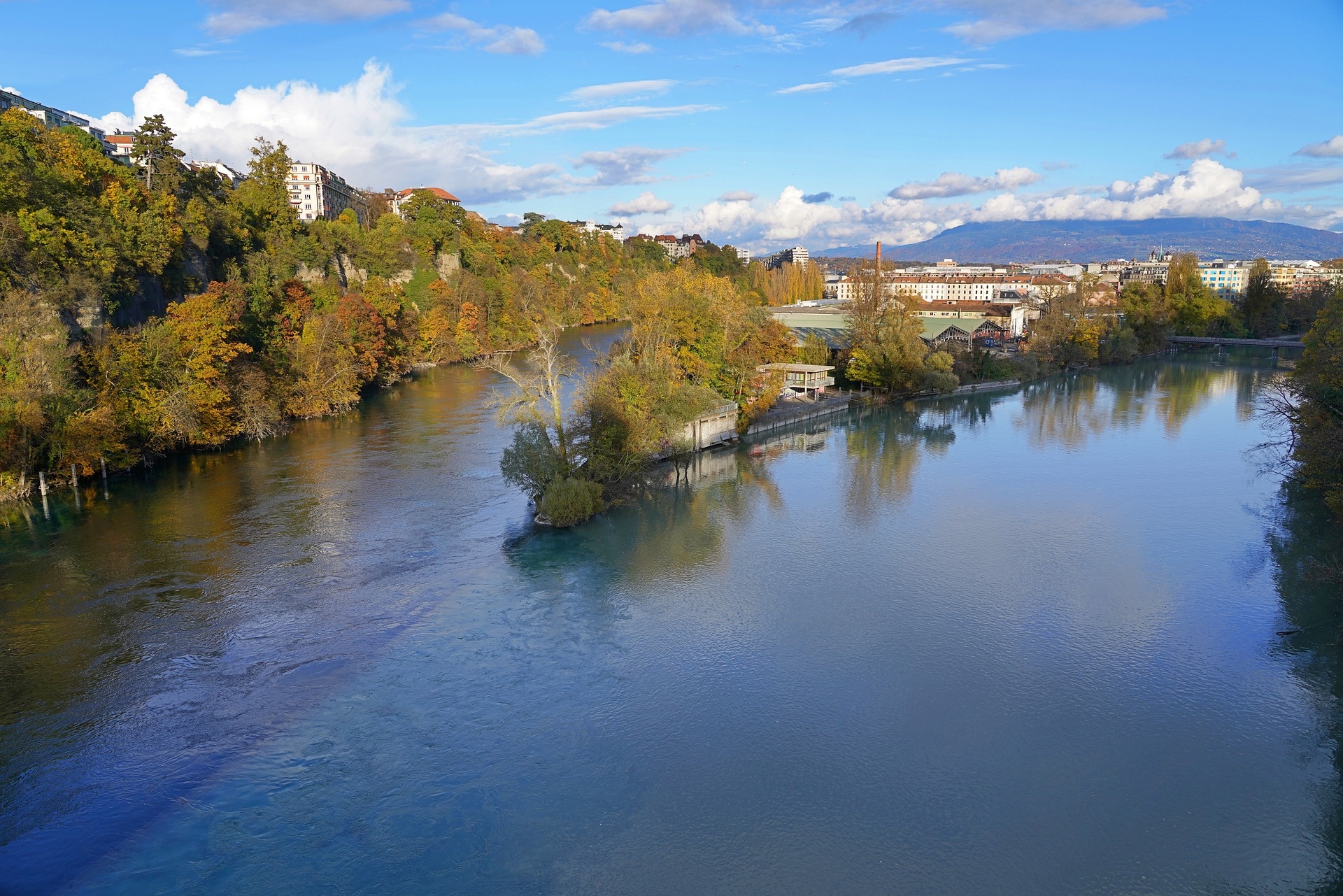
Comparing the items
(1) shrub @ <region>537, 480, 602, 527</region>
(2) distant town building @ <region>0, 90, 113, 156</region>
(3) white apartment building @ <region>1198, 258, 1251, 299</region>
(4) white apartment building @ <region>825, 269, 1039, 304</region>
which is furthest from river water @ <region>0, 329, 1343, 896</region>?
(3) white apartment building @ <region>1198, 258, 1251, 299</region>

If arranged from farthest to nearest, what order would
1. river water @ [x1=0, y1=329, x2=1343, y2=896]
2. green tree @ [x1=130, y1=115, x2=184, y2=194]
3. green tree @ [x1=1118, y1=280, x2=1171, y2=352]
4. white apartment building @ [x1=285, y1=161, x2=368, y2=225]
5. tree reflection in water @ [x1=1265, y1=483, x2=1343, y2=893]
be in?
white apartment building @ [x1=285, y1=161, x2=368, y2=225] → green tree @ [x1=1118, y1=280, x2=1171, y2=352] → green tree @ [x1=130, y1=115, x2=184, y2=194] → tree reflection in water @ [x1=1265, y1=483, x2=1343, y2=893] → river water @ [x1=0, y1=329, x2=1343, y2=896]

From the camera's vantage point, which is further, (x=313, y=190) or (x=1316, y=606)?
(x=313, y=190)

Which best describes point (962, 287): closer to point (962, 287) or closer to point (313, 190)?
point (962, 287)

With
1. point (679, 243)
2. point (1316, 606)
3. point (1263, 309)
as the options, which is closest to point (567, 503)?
point (1316, 606)

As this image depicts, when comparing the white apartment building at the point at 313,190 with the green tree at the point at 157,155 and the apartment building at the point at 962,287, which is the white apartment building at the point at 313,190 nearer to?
the green tree at the point at 157,155

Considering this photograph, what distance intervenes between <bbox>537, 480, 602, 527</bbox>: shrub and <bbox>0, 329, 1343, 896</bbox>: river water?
591 millimetres

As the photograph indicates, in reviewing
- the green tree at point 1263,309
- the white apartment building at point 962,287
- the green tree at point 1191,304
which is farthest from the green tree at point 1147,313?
the white apartment building at point 962,287

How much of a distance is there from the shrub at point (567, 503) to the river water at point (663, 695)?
1.94 feet

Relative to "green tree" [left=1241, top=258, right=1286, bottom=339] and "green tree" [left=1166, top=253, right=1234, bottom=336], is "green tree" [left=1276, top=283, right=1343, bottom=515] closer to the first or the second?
"green tree" [left=1166, top=253, right=1234, bottom=336]

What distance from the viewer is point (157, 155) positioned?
95.9 feet

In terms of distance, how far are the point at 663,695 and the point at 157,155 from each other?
29.3 m

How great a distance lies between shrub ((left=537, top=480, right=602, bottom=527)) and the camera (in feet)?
53.3

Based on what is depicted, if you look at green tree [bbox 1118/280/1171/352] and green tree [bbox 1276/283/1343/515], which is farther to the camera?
green tree [bbox 1118/280/1171/352]

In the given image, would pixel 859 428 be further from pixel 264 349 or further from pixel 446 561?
pixel 264 349
